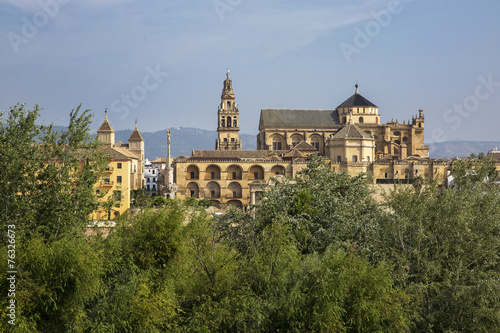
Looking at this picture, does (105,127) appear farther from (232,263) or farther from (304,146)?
(232,263)

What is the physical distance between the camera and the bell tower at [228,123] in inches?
3514

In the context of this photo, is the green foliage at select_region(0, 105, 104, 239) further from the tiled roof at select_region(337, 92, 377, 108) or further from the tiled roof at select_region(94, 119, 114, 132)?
the tiled roof at select_region(337, 92, 377, 108)

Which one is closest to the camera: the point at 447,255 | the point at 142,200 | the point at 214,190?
the point at 447,255

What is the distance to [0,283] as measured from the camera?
13.9 metres

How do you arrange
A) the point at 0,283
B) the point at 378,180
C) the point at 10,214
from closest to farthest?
the point at 0,283 → the point at 10,214 → the point at 378,180

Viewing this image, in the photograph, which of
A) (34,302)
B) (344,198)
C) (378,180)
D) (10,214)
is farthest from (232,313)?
(378,180)

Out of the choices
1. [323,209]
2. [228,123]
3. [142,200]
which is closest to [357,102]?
[228,123]

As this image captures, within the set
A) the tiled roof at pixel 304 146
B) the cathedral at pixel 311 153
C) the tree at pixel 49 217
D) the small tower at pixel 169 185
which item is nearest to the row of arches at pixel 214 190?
the cathedral at pixel 311 153

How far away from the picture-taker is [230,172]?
70.4 meters

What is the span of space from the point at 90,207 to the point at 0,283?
457cm

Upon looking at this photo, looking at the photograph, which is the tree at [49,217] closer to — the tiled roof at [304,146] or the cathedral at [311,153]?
the cathedral at [311,153]

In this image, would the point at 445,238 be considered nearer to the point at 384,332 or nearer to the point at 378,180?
the point at 384,332

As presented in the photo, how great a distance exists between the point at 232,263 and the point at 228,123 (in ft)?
245

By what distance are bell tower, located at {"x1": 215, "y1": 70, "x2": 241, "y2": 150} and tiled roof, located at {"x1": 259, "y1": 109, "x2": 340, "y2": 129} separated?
784 cm
